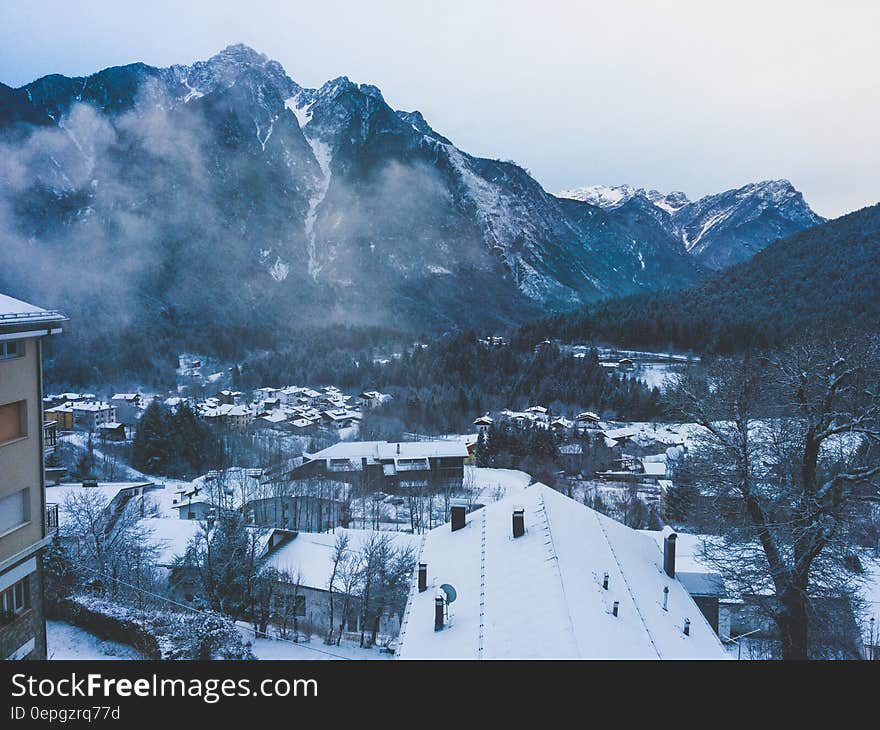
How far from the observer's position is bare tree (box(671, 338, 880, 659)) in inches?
250

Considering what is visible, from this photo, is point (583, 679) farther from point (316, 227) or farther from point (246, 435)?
point (316, 227)

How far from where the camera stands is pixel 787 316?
46.5 metres

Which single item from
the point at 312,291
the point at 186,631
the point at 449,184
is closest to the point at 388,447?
the point at 186,631

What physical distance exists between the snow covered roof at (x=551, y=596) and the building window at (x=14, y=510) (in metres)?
4.10

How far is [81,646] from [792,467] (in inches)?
Answer: 352

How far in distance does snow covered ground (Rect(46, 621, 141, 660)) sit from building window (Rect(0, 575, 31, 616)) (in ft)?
6.67

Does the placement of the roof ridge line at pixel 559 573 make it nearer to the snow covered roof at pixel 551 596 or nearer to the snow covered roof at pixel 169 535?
the snow covered roof at pixel 551 596

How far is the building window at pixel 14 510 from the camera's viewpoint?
5715mm

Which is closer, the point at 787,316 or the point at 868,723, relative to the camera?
the point at 868,723

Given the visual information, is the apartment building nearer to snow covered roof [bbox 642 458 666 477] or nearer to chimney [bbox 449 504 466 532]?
chimney [bbox 449 504 466 532]

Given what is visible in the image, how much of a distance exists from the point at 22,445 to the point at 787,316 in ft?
166

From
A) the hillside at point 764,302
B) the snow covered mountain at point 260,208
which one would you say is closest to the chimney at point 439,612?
the hillside at point 764,302

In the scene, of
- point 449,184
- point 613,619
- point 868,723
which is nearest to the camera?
point 868,723

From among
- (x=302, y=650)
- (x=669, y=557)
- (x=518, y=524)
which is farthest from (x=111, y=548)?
(x=669, y=557)
